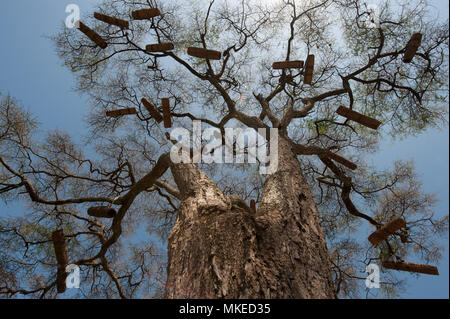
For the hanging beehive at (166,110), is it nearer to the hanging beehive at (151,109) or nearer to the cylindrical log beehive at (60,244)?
the hanging beehive at (151,109)

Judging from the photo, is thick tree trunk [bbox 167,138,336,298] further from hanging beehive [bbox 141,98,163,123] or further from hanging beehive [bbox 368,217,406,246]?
hanging beehive [bbox 141,98,163,123]

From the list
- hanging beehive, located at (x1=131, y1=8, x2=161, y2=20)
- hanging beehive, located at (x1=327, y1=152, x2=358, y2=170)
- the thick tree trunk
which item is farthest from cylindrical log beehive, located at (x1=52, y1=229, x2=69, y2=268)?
hanging beehive, located at (x1=327, y1=152, x2=358, y2=170)

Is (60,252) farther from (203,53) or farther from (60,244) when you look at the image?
(203,53)

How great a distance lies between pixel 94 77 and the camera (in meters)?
6.48

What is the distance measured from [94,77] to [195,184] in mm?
4471

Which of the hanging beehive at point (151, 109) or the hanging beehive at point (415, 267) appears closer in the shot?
the hanging beehive at point (415, 267)

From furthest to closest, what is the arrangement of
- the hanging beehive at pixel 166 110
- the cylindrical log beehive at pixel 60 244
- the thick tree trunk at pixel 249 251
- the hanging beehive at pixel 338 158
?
the hanging beehive at pixel 338 158 → the hanging beehive at pixel 166 110 → the cylindrical log beehive at pixel 60 244 → the thick tree trunk at pixel 249 251

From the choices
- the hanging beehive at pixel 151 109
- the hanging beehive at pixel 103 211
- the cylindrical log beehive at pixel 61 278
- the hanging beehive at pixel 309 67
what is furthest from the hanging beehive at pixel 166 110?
the cylindrical log beehive at pixel 61 278

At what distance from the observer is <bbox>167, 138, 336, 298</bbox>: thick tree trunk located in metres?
1.92

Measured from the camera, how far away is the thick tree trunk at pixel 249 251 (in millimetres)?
1924

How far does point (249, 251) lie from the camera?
7.27 ft
